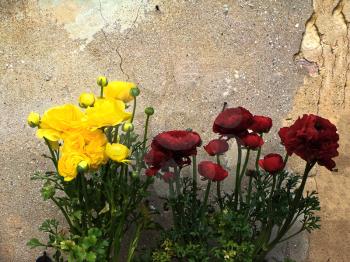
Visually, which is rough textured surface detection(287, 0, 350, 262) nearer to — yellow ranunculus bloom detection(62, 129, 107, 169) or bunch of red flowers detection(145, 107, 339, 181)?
bunch of red flowers detection(145, 107, 339, 181)

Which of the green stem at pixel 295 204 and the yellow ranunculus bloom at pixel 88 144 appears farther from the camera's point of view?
the green stem at pixel 295 204

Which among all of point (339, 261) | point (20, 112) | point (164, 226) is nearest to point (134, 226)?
point (164, 226)

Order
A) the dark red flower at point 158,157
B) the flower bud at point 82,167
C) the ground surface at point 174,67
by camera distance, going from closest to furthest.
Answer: the flower bud at point 82,167 < the dark red flower at point 158,157 < the ground surface at point 174,67

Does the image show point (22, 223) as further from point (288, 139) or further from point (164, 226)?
point (288, 139)

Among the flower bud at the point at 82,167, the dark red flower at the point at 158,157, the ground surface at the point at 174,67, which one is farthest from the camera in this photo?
the ground surface at the point at 174,67

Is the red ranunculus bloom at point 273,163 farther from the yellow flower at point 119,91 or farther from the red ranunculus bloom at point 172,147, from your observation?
the yellow flower at point 119,91

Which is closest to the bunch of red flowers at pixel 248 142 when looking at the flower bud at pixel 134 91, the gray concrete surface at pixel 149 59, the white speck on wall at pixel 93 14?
the flower bud at pixel 134 91

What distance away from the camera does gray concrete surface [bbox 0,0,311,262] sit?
2.13 meters

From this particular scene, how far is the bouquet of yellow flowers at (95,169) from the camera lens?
5.44 feet

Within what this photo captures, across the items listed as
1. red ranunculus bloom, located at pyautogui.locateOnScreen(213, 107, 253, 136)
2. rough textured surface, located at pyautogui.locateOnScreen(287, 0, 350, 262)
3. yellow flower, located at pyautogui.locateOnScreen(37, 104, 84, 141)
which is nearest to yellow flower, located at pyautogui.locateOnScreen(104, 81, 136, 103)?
yellow flower, located at pyautogui.locateOnScreen(37, 104, 84, 141)

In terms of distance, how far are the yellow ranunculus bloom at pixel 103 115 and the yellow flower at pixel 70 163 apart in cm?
7

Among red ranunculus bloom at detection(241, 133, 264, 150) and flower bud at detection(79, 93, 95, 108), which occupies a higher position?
flower bud at detection(79, 93, 95, 108)

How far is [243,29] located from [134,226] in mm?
644

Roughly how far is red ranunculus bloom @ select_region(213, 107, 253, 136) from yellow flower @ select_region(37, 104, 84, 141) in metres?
0.32
